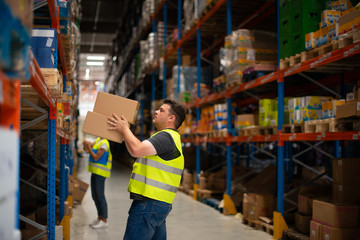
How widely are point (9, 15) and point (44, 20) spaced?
15.0ft

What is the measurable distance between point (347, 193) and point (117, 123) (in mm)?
3369

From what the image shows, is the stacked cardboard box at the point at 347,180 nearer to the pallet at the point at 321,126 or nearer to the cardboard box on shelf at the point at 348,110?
the pallet at the point at 321,126

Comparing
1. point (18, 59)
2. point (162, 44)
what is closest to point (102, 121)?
point (18, 59)

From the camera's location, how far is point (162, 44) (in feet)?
43.4

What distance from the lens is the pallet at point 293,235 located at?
5.32 m

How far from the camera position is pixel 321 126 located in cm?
495

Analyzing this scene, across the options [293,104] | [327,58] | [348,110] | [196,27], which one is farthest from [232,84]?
[348,110]

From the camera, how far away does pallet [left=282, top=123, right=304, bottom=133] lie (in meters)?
5.51

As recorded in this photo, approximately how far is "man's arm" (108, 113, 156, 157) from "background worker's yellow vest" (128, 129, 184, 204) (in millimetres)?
164

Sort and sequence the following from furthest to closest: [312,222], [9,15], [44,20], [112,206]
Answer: [112,206] < [44,20] < [312,222] < [9,15]

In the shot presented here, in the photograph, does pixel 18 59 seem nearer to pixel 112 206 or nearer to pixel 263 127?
pixel 263 127

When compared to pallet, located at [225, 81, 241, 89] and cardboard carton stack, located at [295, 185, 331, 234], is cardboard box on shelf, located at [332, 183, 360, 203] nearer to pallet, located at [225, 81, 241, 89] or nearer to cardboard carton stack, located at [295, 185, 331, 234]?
cardboard carton stack, located at [295, 185, 331, 234]

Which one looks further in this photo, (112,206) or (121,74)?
(121,74)

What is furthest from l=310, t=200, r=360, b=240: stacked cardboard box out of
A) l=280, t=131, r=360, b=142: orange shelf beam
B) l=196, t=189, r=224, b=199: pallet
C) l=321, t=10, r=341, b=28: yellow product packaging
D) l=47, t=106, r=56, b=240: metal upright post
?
l=196, t=189, r=224, b=199: pallet
